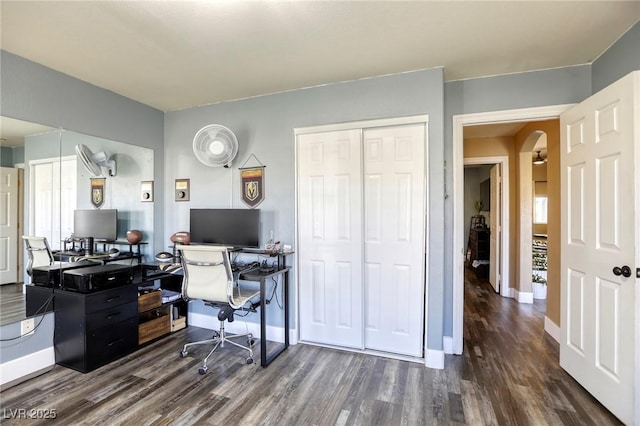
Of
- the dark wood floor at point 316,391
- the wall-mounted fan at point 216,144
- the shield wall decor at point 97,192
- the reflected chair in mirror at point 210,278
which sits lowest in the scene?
the dark wood floor at point 316,391

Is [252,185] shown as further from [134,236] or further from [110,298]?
[110,298]

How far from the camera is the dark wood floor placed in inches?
74.6

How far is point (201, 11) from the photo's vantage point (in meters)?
1.81

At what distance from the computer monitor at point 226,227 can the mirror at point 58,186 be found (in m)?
0.83

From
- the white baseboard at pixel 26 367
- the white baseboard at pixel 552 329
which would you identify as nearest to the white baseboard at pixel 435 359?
the white baseboard at pixel 552 329

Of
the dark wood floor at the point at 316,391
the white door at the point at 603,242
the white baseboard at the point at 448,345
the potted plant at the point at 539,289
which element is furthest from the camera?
the potted plant at the point at 539,289

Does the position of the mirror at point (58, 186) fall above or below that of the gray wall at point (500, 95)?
below

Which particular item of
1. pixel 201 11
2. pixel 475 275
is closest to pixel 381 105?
pixel 201 11

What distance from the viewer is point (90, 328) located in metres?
2.45

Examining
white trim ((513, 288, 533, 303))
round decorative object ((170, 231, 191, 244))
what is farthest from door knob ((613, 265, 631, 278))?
round decorative object ((170, 231, 191, 244))

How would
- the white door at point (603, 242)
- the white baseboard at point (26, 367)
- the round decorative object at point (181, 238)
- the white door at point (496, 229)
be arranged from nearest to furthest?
the white door at point (603, 242) < the white baseboard at point (26, 367) < the round decorative object at point (181, 238) < the white door at point (496, 229)

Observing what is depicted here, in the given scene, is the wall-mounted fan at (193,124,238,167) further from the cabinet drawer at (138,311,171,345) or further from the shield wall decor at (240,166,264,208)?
the cabinet drawer at (138,311,171,345)

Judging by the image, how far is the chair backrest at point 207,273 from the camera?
2.47 m

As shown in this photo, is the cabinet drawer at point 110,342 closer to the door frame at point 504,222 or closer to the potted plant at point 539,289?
the door frame at point 504,222
